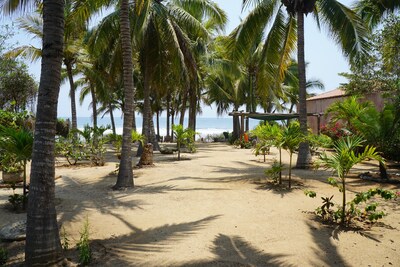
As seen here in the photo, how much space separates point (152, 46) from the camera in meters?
16.2

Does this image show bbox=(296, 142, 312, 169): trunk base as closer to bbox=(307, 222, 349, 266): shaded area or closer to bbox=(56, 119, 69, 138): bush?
bbox=(307, 222, 349, 266): shaded area

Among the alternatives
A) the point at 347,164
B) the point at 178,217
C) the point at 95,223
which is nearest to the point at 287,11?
the point at 347,164

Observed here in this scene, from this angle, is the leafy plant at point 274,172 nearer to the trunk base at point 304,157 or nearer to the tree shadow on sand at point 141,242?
the trunk base at point 304,157

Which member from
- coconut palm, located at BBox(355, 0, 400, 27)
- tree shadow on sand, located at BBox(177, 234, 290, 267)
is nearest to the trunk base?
coconut palm, located at BBox(355, 0, 400, 27)

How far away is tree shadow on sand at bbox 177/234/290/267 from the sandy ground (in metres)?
0.01

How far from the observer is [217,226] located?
5.73 meters

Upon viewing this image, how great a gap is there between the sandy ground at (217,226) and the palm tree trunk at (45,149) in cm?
60

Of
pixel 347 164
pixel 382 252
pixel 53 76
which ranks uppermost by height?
pixel 53 76

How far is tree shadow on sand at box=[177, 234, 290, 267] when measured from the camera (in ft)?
14.1

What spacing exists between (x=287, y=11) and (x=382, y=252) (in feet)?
31.2

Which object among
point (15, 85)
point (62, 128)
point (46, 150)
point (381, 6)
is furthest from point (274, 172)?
point (62, 128)

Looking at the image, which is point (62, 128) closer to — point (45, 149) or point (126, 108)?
point (126, 108)

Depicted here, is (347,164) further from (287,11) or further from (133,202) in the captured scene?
(287,11)

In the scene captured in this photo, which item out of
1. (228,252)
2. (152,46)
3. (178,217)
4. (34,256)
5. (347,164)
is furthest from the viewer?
(152,46)
